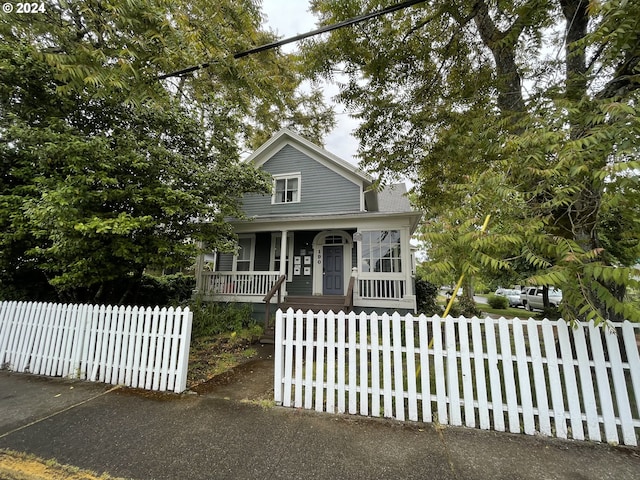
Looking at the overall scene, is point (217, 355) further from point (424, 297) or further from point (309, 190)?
point (424, 297)

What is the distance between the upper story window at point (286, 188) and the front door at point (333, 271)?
105 inches

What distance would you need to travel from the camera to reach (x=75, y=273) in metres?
5.36

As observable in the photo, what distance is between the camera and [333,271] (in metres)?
10.5

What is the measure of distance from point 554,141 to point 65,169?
7751 millimetres

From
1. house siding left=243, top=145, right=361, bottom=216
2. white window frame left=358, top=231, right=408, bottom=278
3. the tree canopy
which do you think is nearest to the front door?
white window frame left=358, top=231, right=408, bottom=278

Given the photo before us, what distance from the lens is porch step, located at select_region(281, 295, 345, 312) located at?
322 inches

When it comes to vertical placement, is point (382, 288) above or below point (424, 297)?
above

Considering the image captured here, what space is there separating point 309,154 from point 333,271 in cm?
500

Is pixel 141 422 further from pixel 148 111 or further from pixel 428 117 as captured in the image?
pixel 428 117

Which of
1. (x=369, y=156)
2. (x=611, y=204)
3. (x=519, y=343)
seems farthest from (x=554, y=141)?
(x=369, y=156)

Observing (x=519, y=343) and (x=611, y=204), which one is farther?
(x=519, y=343)

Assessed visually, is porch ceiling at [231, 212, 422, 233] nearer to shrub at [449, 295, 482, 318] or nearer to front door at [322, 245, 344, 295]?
front door at [322, 245, 344, 295]

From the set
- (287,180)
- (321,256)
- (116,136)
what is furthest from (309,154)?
(116,136)

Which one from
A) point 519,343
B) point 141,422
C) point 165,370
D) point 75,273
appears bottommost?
point 141,422
